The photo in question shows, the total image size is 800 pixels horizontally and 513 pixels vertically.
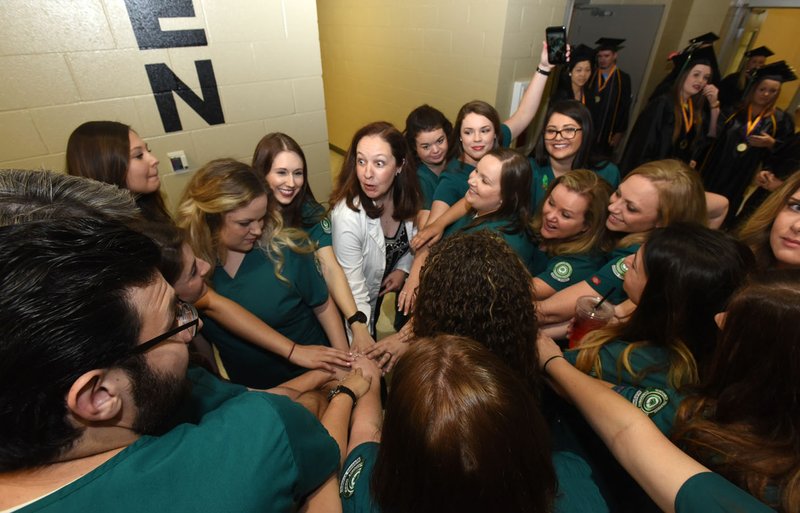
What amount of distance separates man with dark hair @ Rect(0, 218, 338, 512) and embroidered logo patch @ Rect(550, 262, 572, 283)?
4.99ft

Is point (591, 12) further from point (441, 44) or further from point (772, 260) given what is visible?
point (772, 260)

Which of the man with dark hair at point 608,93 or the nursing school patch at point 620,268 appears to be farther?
the man with dark hair at point 608,93

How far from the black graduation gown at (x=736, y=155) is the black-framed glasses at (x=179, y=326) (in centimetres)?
479

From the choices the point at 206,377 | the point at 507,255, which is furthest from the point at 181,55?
the point at 507,255

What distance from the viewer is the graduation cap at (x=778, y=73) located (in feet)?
10.7

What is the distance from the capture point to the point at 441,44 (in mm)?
3801

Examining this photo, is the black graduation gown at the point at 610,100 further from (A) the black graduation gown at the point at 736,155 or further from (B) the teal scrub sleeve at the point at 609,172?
(B) the teal scrub sleeve at the point at 609,172

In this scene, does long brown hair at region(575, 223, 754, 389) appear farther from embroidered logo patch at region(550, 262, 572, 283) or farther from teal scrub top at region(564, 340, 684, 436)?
embroidered logo patch at region(550, 262, 572, 283)

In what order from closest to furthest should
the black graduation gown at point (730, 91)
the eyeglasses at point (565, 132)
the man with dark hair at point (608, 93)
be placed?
the eyeglasses at point (565, 132) → the man with dark hair at point (608, 93) → the black graduation gown at point (730, 91)

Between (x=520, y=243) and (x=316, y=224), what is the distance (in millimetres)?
1151

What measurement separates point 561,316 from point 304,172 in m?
1.61

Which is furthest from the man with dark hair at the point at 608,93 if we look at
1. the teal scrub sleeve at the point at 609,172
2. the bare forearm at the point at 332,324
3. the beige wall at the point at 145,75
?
the bare forearm at the point at 332,324

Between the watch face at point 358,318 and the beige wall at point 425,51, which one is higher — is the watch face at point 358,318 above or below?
below

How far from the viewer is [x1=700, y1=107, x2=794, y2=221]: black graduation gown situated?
11.0 feet
